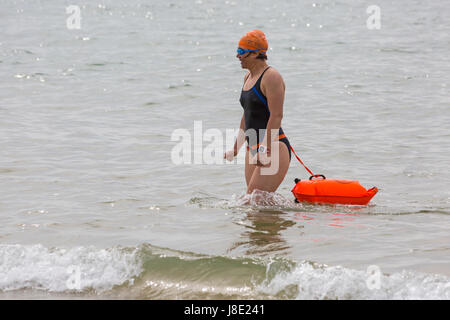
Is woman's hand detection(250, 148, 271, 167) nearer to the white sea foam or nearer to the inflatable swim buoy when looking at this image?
the inflatable swim buoy

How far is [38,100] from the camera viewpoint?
1784cm

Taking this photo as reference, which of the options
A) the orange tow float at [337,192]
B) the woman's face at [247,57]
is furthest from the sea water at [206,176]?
the woman's face at [247,57]

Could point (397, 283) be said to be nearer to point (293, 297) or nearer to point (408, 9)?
point (293, 297)

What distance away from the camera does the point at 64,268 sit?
21.8 feet

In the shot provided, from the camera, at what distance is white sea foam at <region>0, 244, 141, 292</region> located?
20.9 ft

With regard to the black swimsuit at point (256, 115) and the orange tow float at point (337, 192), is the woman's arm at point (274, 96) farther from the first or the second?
the orange tow float at point (337, 192)

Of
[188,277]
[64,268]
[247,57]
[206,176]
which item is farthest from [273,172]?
[206,176]

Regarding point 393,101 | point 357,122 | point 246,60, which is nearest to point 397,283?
point 246,60

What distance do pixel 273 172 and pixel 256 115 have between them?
70 cm

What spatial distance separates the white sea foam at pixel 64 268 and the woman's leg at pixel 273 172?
185 cm

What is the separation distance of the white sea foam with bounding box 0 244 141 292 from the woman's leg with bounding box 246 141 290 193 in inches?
73.0

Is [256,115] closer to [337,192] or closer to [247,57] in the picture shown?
[247,57]

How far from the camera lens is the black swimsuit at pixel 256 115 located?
7.64 metres

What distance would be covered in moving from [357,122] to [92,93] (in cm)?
777
